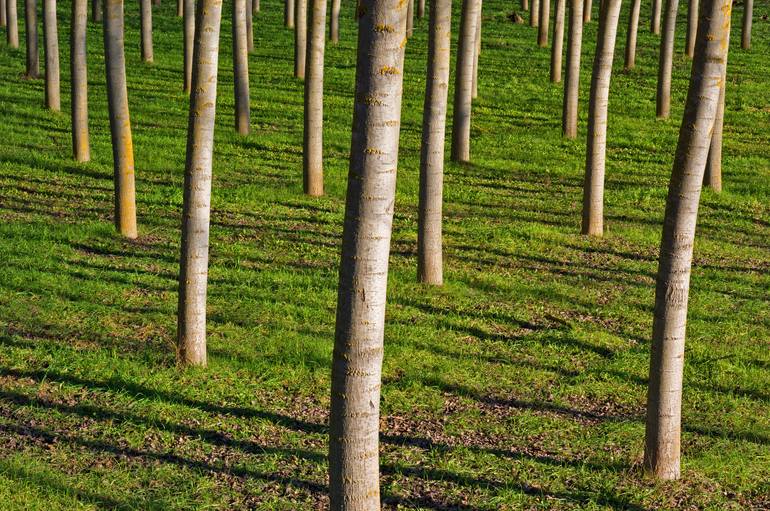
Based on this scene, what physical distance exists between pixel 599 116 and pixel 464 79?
255cm

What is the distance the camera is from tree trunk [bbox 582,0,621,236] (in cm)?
1229

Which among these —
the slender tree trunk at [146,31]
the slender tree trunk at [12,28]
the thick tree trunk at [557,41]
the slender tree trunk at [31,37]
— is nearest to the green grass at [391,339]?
the slender tree trunk at [31,37]

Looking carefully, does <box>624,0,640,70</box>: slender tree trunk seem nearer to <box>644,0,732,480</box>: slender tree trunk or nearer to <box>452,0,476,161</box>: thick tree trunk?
<box>452,0,476,161</box>: thick tree trunk

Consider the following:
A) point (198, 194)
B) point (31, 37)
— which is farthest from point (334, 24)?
point (198, 194)

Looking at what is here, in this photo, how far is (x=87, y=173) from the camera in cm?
1548

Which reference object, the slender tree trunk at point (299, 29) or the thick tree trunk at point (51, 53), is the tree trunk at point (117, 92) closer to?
the slender tree trunk at point (299, 29)

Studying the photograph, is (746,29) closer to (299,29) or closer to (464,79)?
(299,29)

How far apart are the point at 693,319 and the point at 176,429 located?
18.0 ft

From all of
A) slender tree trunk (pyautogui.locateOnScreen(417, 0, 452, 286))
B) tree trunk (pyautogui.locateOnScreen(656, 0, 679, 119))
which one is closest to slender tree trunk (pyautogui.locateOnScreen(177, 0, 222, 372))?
slender tree trunk (pyautogui.locateOnScreen(417, 0, 452, 286))

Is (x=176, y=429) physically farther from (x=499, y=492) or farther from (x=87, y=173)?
(x=87, y=173)

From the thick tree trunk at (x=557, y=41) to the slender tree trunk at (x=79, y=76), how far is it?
37.4 ft

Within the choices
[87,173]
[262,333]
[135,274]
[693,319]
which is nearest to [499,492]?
[262,333]

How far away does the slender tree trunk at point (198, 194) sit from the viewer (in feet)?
26.1

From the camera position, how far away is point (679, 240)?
6324 millimetres
